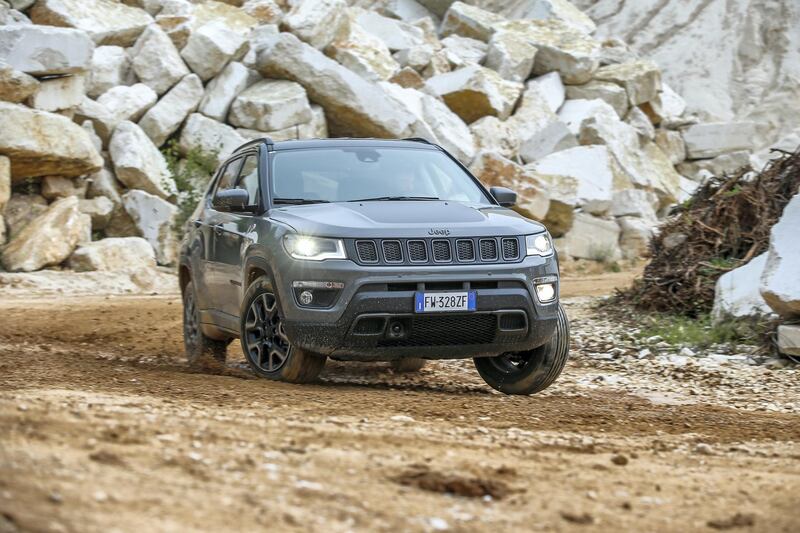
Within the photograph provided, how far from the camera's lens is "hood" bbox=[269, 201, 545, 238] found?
7379mm

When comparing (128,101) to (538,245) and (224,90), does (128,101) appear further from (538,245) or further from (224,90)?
(538,245)

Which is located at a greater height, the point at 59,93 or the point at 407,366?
the point at 59,93

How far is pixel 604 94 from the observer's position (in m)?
29.8

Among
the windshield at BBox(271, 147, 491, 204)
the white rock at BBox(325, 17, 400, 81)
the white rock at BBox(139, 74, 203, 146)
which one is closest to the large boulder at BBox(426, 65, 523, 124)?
the white rock at BBox(325, 17, 400, 81)

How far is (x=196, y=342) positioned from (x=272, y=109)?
13266 millimetres

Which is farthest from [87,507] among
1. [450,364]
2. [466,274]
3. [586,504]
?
[450,364]

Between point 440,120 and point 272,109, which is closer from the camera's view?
point 272,109

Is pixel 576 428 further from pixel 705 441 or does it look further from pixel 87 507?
pixel 87 507

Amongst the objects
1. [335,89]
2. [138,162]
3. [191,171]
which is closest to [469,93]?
[335,89]

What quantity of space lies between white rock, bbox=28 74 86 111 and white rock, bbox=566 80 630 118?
14455 mm

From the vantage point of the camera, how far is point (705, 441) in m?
6.09

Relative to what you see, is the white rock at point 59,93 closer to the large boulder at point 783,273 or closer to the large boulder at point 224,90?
the large boulder at point 224,90

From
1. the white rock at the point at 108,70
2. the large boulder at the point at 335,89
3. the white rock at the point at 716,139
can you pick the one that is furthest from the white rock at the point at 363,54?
the white rock at the point at 716,139

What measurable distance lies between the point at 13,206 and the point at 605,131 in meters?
14.4
